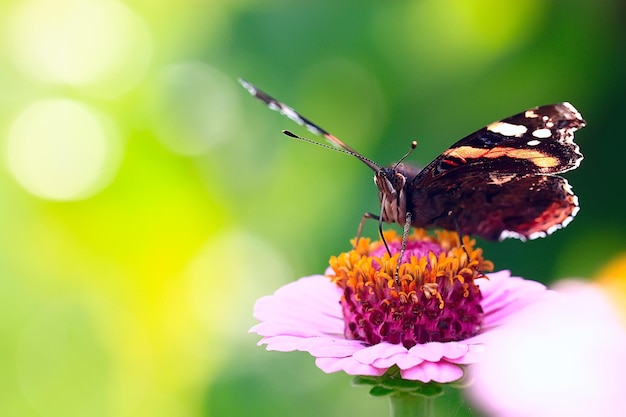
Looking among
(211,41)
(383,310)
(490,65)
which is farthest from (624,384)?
(211,41)


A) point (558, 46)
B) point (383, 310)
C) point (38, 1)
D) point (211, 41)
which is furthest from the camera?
point (38, 1)

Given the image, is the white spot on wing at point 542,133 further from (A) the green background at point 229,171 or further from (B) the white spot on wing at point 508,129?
(A) the green background at point 229,171

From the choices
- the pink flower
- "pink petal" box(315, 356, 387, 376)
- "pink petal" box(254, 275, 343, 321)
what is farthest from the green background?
"pink petal" box(315, 356, 387, 376)

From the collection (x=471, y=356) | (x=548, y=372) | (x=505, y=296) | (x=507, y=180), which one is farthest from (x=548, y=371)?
(x=507, y=180)

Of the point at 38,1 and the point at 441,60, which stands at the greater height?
the point at 38,1

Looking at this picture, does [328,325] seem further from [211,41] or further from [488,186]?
[211,41]

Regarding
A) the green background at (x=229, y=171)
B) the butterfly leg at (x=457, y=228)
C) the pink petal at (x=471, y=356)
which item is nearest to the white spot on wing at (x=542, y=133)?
the butterfly leg at (x=457, y=228)
